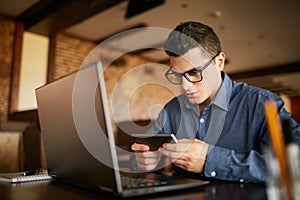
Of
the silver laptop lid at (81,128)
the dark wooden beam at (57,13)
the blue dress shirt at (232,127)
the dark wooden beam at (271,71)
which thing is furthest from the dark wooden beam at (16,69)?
the dark wooden beam at (271,71)

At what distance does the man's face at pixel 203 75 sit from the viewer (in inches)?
47.4

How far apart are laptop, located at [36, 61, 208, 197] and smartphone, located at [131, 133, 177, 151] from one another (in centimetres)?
19

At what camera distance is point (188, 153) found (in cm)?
87

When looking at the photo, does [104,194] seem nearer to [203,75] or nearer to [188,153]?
[188,153]

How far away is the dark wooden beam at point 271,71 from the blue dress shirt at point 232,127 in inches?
242

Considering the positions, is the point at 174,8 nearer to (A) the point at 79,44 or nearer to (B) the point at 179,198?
(A) the point at 79,44

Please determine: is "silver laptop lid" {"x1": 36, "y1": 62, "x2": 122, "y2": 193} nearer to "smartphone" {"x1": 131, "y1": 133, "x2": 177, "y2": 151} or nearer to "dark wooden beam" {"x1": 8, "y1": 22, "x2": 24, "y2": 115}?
"smartphone" {"x1": 131, "y1": 133, "x2": 177, "y2": 151}

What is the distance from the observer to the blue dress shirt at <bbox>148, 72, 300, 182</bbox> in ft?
2.91

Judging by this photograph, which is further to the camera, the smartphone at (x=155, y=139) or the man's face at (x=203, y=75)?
Answer: the man's face at (x=203, y=75)

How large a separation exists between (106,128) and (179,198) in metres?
0.25

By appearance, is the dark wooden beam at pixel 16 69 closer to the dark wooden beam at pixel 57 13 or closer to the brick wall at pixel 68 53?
the dark wooden beam at pixel 57 13

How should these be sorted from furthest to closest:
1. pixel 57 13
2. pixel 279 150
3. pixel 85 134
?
pixel 57 13 → pixel 85 134 → pixel 279 150

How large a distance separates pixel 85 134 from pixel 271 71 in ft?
23.5

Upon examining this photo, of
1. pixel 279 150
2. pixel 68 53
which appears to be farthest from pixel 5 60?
pixel 279 150
